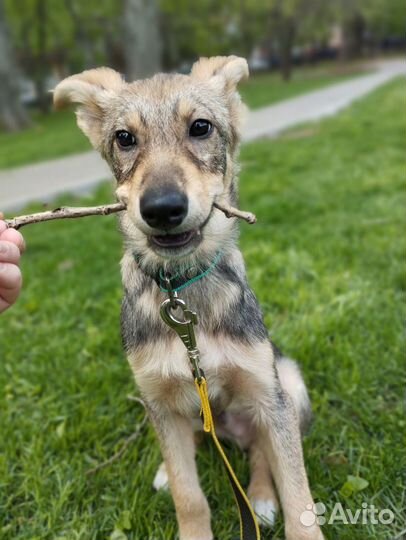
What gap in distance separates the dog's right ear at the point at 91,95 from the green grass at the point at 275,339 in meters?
1.81

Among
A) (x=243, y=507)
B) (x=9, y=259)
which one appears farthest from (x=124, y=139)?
(x=243, y=507)

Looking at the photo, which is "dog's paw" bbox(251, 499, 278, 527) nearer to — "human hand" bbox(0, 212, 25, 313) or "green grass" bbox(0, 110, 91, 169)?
"human hand" bbox(0, 212, 25, 313)

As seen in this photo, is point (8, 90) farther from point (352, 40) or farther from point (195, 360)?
point (352, 40)

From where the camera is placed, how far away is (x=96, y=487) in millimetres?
2930

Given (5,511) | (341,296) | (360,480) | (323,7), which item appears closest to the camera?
(360,480)

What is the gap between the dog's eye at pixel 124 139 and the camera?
254cm

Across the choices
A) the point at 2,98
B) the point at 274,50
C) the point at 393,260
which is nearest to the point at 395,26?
the point at 274,50

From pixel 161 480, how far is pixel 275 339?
1463mm

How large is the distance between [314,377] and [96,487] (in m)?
1.61

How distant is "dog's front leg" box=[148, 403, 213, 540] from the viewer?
2541 millimetres

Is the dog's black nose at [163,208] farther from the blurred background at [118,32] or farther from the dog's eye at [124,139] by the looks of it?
the blurred background at [118,32]

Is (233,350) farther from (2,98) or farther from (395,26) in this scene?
(395,26)

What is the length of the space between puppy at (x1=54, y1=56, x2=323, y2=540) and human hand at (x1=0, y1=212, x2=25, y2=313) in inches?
20.3

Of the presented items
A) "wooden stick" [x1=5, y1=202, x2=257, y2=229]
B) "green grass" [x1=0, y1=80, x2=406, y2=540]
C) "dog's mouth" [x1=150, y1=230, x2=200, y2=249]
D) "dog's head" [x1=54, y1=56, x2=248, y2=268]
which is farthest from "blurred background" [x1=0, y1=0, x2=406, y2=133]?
"dog's mouth" [x1=150, y1=230, x2=200, y2=249]
